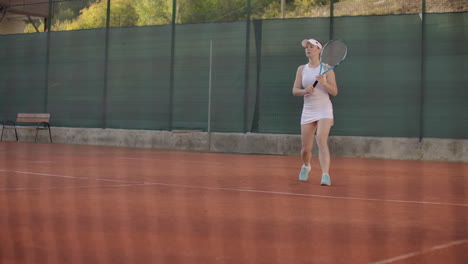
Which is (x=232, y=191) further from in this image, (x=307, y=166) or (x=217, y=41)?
(x=217, y=41)

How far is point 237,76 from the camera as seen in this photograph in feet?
55.3

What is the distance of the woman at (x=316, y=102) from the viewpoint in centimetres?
820

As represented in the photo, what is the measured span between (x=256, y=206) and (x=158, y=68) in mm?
12237

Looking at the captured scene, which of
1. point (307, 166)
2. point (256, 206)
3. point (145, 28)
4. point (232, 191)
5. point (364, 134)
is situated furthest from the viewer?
point (145, 28)

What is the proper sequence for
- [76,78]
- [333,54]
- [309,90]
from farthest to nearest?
[76,78] < [333,54] < [309,90]

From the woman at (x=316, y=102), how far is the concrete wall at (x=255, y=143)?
682 cm

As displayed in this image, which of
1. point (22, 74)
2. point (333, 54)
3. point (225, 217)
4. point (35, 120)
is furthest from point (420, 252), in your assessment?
point (22, 74)

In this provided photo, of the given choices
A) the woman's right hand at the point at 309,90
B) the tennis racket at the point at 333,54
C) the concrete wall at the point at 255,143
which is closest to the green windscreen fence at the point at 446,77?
the concrete wall at the point at 255,143

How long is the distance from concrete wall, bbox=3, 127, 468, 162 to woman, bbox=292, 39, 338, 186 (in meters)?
6.82

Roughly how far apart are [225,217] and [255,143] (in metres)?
10.9

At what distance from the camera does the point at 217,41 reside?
17297 millimetres

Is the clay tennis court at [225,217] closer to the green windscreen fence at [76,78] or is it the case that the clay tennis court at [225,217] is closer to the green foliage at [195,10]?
the green foliage at [195,10]

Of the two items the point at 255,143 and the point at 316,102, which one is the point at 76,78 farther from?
the point at 316,102

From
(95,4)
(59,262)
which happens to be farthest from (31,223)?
(95,4)
